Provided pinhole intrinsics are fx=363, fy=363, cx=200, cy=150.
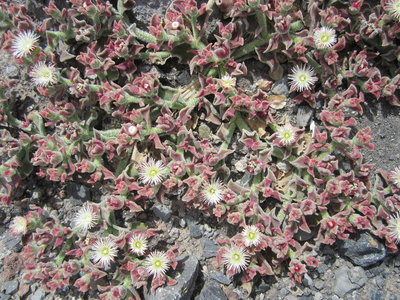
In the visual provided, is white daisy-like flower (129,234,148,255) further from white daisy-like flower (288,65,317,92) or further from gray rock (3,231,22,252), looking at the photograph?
white daisy-like flower (288,65,317,92)

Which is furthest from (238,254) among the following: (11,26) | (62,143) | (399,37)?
(11,26)

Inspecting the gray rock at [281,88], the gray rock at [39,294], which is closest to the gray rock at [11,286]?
the gray rock at [39,294]

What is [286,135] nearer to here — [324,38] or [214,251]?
[324,38]

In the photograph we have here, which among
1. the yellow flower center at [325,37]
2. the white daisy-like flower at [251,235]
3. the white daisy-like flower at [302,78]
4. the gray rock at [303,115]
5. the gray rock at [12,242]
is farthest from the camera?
the gray rock at [12,242]

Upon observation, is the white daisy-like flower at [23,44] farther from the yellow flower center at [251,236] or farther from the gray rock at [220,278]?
the gray rock at [220,278]

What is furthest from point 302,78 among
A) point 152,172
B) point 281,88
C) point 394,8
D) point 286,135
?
point 152,172

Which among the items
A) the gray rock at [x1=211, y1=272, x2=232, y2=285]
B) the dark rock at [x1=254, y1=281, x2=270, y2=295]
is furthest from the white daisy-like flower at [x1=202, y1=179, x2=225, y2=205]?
the dark rock at [x1=254, y1=281, x2=270, y2=295]
